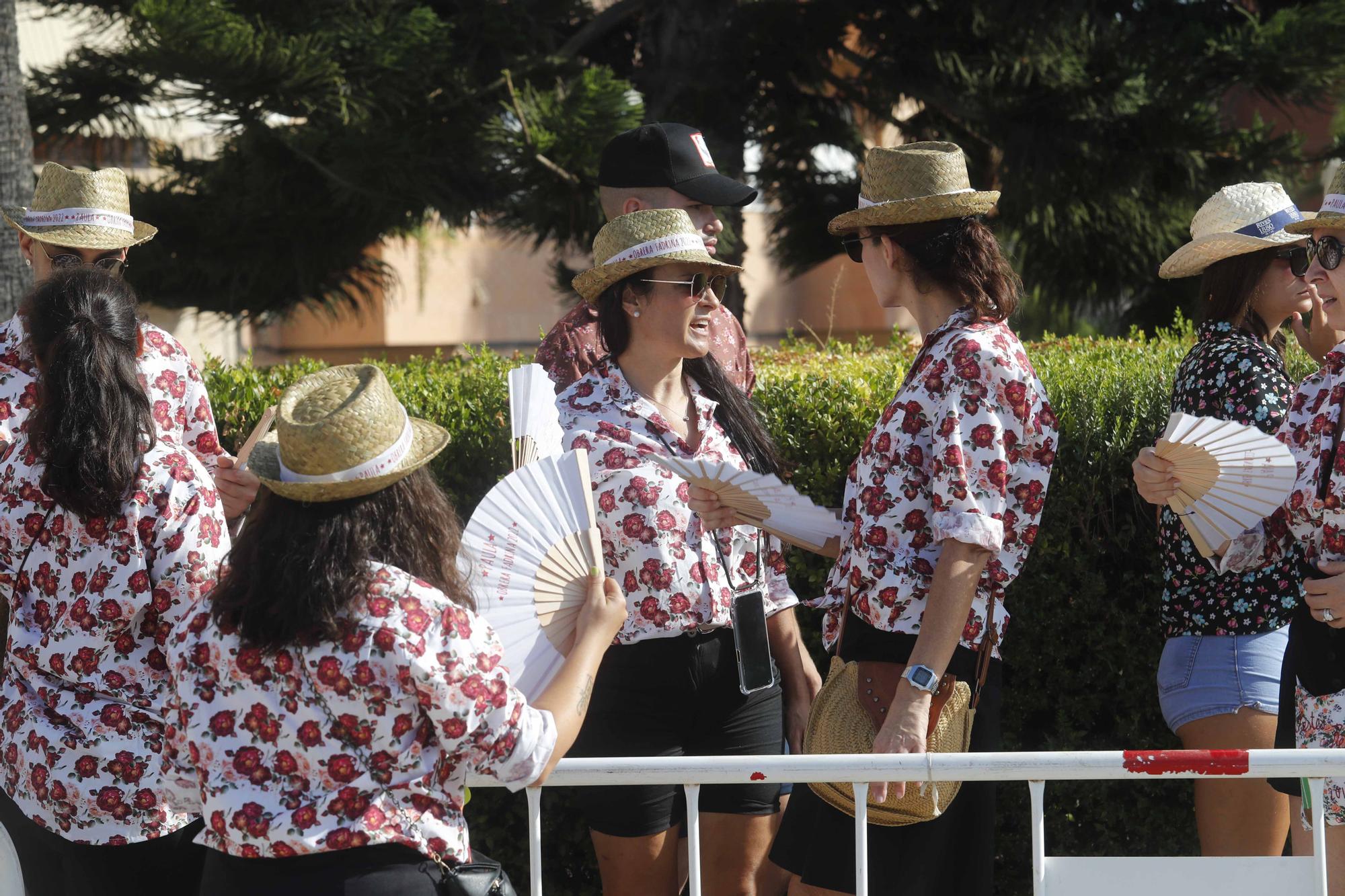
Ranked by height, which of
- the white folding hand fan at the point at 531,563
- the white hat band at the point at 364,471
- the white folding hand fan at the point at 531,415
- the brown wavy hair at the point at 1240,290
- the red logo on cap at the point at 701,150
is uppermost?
the red logo on cap at the point at 701,150

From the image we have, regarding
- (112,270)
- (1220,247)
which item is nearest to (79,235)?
(112,270)

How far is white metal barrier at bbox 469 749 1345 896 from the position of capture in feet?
7.07

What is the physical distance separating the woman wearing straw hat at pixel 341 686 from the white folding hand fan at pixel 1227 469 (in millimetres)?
1331

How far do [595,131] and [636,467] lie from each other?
2.81m

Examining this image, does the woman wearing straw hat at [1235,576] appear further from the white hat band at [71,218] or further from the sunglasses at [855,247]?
the white hat band at [71,218]

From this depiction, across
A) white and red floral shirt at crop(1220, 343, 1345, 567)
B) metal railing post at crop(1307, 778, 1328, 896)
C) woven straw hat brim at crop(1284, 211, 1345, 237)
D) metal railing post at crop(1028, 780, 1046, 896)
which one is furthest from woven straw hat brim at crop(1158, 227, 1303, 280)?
metal railing post at crop(1028, 780, 1046, 896)

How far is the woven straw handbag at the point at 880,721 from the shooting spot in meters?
2.35

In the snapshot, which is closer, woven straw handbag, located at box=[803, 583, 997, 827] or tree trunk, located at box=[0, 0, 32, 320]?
woven straw handbag, located at box=[803, 583, 997, 827]

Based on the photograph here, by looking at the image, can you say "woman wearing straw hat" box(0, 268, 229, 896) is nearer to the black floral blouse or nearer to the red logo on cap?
the red logo on cap

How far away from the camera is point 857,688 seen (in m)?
2.45

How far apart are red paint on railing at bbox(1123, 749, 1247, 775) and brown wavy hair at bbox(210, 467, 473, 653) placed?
3.58ft

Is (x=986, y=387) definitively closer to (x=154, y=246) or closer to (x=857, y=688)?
(x=857, y=688)

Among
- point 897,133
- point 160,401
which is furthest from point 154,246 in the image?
point 160,401

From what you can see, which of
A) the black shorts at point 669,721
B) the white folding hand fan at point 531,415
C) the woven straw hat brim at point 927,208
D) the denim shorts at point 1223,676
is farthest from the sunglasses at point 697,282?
the denim shorts at point 1223,676
